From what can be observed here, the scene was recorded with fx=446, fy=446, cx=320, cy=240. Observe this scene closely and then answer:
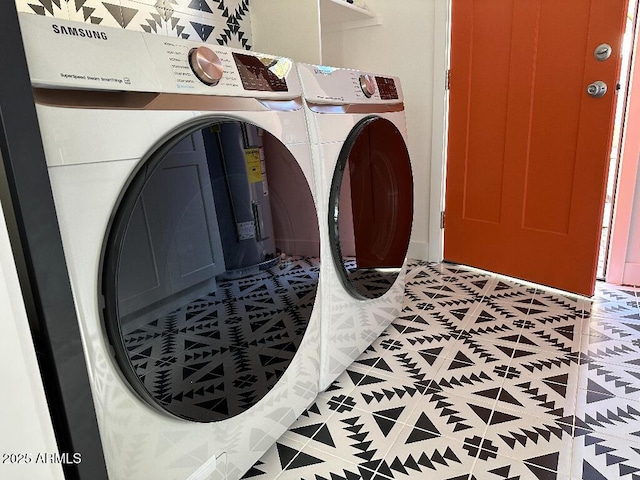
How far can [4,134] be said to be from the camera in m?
0.52

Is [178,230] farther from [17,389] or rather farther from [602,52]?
[602,52]

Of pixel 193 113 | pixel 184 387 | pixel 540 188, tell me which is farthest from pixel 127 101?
pixel 540 188

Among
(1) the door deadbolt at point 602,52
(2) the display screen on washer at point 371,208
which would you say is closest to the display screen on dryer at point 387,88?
(2) the display screen on washer at point 371,208

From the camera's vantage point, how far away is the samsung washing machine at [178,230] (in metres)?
0.61

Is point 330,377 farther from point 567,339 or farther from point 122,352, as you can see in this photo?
point 567,339

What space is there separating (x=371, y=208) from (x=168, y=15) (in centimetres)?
98

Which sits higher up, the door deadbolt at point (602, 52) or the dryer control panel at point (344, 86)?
the door deadbolt at point (602, 52)

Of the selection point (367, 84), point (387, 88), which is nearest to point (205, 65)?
point (367, 84)

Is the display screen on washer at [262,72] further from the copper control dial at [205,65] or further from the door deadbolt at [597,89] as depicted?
the door deadbolt at [597,89]

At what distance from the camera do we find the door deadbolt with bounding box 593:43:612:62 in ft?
5.50

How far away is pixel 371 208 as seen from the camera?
4.56 ft

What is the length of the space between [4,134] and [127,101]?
7.3 inches

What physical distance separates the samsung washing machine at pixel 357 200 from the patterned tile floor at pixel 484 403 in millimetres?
141

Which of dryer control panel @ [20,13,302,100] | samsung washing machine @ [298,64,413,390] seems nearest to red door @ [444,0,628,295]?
samsung washing machine @ [298,64,413,390]
